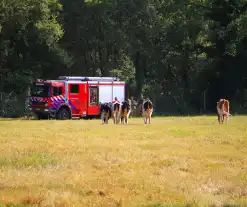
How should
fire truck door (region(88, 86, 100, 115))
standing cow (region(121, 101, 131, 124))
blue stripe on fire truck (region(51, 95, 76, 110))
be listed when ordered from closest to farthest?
standing cow (region(121, 101, 131, 124)) < blue stripe on fire truck (region(51, 95, 76, 110)) < fire truck door (region(88, 86, 100, 115))

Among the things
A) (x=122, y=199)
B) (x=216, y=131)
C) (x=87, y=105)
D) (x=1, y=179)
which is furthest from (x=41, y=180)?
(x=87, y=105)

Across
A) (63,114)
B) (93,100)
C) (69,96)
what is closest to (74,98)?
(69,96)

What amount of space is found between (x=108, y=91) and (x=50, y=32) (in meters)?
6.74

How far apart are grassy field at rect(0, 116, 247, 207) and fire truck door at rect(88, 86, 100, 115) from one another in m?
22.2

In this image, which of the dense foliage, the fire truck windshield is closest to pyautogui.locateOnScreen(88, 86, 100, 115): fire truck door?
the fire truck windshield

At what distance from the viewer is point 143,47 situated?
5600cm

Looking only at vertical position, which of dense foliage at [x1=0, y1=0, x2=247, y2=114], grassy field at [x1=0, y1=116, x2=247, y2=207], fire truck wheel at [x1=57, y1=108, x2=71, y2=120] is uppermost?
dense foliage at [x1=0, y1=0, x2=247, y2=114]

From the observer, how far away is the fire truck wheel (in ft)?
144

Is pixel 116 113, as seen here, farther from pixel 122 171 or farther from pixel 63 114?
pixel 122 171

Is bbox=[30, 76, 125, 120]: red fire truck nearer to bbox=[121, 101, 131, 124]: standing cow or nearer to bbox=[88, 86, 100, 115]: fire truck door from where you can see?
bbox=[88, 86, 100, 115]: fire truck door

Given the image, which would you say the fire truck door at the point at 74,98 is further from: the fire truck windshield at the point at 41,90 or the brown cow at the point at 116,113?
the brown cow at the point at 116,113

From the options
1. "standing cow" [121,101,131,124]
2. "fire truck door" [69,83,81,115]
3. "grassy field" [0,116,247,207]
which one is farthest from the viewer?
"fire truck door" [69,83,81,115]

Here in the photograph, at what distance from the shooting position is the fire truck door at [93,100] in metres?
46.0

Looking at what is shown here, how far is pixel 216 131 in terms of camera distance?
92.8 feet
